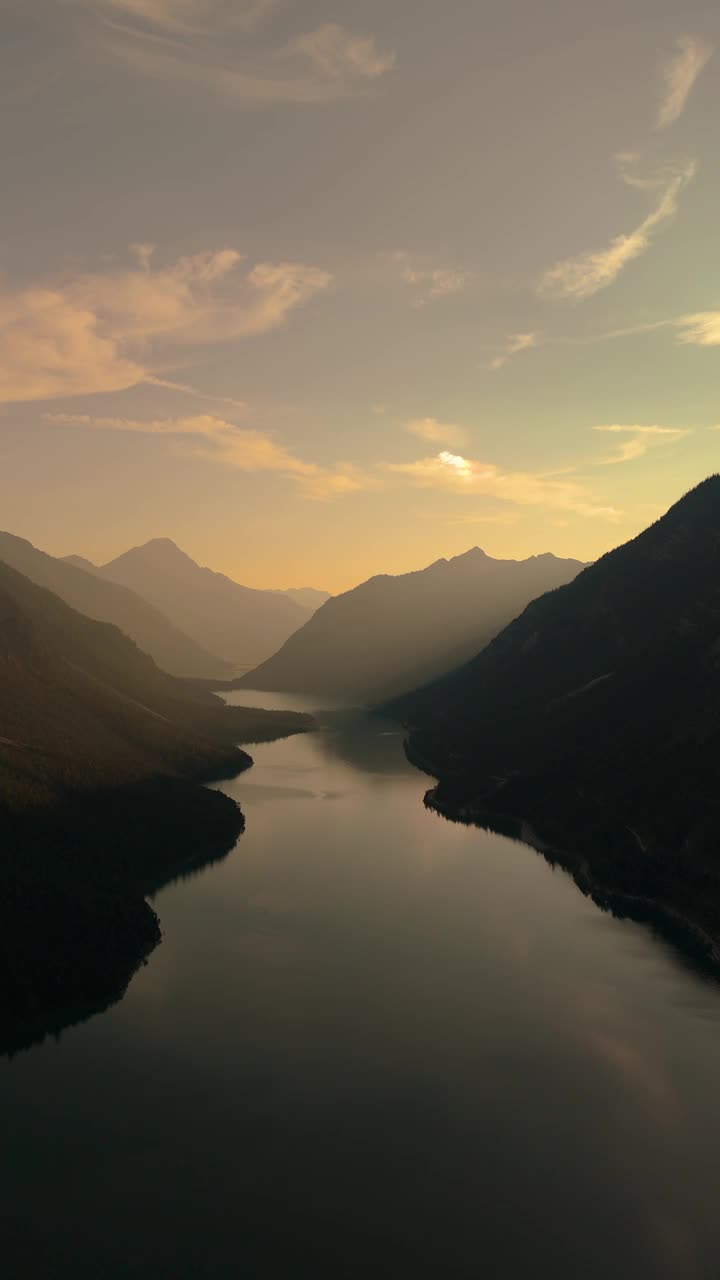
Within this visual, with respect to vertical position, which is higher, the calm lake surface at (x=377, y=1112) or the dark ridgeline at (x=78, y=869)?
the dark ridgeline at (x=78, y=869)

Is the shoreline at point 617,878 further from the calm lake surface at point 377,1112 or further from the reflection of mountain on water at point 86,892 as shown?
the reflection of mountain on water at point 86,892

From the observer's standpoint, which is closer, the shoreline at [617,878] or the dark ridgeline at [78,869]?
the dark ridgeline at [78,869]

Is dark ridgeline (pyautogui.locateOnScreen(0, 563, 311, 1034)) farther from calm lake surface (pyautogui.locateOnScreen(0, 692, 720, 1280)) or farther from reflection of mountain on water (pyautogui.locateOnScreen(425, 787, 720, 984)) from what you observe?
reflection of mountain on water (pyautogui.locateOnScreen(425, 787, 720, 984))

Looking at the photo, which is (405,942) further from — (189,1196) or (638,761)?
(638,761)

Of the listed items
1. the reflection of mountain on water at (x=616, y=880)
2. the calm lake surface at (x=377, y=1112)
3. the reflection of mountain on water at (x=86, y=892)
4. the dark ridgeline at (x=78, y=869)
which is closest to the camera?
the calm lake surface at (x=377, y=1112)

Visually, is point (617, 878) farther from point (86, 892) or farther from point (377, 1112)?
point (86, 892)

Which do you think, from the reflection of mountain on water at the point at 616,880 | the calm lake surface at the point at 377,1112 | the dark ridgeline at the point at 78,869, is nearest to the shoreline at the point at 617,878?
the reflection of mountain on water at the point at 616,880

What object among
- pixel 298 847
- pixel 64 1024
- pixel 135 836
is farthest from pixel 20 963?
pixel 298 847

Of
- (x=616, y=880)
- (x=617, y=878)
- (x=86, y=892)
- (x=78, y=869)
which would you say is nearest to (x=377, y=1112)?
(x=86, y=892)
